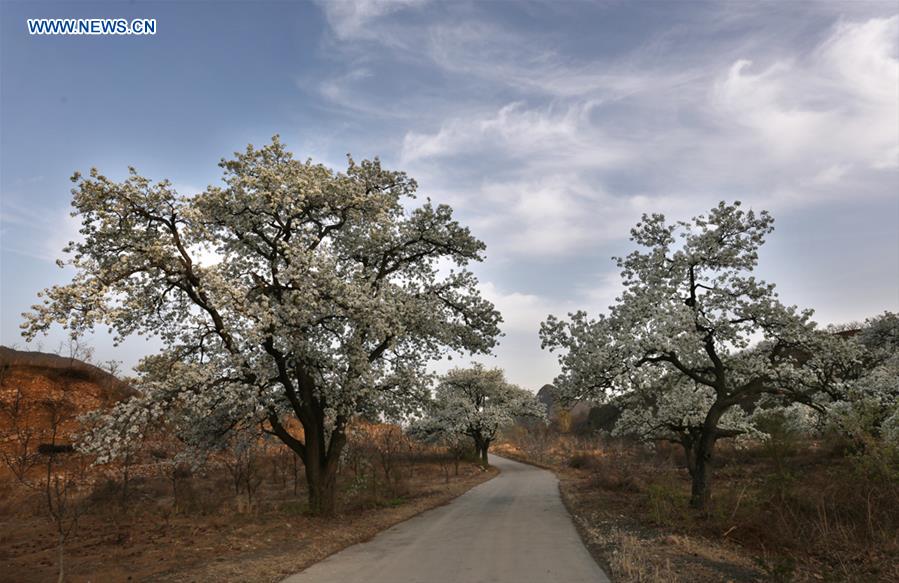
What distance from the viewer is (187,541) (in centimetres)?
1357

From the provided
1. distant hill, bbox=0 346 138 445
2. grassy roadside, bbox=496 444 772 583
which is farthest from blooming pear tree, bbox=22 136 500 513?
distant hill, bbox=0 346 138 445

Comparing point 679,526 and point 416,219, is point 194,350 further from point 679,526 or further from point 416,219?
point 679,526

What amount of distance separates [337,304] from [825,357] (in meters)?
15.2

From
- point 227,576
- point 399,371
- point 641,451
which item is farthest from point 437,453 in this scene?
point 227,576

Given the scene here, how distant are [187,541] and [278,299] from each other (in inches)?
272

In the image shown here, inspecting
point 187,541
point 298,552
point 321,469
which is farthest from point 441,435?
point 298,552

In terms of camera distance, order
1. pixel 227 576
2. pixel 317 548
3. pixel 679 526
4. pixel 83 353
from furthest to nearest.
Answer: pixel 83 353 < pixel 679 526 < pixel 317 548 < pixel 227 576

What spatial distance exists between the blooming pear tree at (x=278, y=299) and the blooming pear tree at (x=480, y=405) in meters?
29.1

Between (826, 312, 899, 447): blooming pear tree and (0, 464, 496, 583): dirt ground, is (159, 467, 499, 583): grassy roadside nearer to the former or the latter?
(0, 464, 496, 583): dirt ground

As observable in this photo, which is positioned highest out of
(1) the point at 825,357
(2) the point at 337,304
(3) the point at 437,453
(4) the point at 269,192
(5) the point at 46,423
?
(4) the point at 269,192

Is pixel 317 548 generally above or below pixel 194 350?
below

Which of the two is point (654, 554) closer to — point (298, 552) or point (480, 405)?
point (298, 552)

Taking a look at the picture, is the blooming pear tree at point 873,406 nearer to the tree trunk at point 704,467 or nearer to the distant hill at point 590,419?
the tree trunk at point 704,467

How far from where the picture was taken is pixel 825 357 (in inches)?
663
